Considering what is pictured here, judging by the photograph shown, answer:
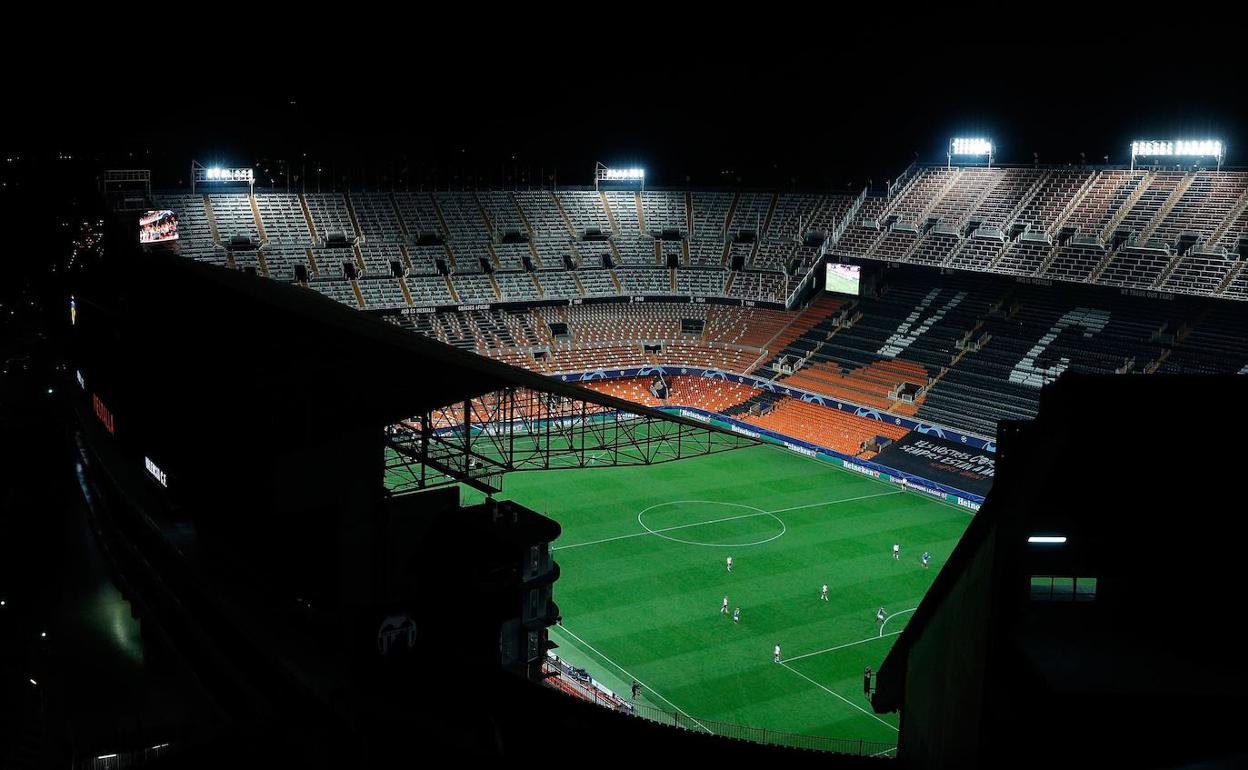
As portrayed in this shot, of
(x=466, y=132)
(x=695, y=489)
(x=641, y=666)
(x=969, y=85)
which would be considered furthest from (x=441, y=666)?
(x=466, y=132)

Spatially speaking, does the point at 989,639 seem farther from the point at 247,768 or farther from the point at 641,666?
the point at 641,666

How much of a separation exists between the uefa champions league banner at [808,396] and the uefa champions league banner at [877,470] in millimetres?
3593

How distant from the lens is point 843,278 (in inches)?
2840

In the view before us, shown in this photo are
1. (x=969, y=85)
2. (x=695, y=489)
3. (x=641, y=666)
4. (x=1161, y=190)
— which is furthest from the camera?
(x=969, y=85)

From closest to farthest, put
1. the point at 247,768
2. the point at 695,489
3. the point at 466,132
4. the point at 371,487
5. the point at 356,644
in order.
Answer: the point at 247,768 < the point at 356,644 < the point at 371,487 < the point at 695,489 < the point at 466,132

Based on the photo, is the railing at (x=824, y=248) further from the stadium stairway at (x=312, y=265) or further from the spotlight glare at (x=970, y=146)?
the stadium stairway at (x=312, y=265)

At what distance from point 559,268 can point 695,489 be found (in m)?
29.4

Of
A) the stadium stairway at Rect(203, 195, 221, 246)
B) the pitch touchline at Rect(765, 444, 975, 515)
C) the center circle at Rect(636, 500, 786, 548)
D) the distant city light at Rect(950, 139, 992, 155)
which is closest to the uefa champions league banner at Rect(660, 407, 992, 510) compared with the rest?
the pitch touchline at Rect(765, 444, 975, 515)

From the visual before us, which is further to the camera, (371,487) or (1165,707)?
(371,487)

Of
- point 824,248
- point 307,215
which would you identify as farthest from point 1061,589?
point 307,215

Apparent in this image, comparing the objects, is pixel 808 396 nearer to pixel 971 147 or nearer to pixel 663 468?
pixel 663 468

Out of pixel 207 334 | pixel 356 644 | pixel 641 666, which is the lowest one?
pixel 641 666

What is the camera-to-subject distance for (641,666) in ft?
107

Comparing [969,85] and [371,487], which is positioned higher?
[969,85]
